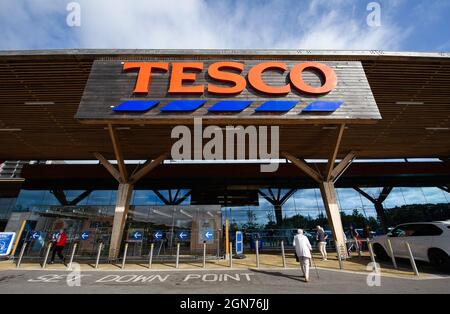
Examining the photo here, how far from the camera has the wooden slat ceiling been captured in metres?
10.9

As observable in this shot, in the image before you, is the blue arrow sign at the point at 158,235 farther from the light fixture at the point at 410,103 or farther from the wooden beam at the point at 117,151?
the light fixture at the point at 410,103

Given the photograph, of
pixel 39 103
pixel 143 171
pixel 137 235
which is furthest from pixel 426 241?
pixel 39 103

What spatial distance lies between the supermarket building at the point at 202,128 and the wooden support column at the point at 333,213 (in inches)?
2.9

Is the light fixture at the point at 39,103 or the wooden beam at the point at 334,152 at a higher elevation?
the light fixture at the point at 39,103

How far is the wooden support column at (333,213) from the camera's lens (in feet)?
45.1

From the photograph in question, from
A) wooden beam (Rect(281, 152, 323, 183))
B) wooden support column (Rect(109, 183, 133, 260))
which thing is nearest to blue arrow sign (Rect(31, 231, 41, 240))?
wooden support column (Rect(109, 183, 133, 260))

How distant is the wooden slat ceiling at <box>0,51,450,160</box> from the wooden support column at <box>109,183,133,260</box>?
10.7 feet

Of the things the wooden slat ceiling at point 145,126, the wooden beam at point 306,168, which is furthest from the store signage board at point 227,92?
the wooden beam at point 306,168

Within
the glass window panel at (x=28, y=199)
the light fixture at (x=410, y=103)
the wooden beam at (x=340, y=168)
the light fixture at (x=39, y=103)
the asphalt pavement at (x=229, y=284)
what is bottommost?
the asphalt pavement at (x=229, y=284)

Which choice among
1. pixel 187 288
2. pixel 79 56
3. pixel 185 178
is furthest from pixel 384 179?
pixel 79 56

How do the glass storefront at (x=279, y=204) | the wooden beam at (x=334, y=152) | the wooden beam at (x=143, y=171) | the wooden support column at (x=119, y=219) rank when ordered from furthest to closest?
the glass storefront at (x=279, y=204) < the wooden beam at (x=143, y=171) < the wooden support column at (x=119, y=219) < the wooden beam at (x=334, y=152)

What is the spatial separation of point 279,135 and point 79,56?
1164 centimetres

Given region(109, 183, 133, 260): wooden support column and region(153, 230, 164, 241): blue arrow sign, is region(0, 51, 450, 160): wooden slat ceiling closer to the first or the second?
region(109, 183, 133, 260): wooden support column
